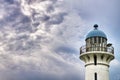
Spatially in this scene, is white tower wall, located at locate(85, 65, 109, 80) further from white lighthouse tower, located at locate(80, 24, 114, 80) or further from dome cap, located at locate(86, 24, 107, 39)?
dome cap, located at locate(86, 24, 107, 39)

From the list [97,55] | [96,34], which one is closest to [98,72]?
[97,55]

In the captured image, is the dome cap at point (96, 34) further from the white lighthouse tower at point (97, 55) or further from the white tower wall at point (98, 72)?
the white tower wall at point (98, 72)

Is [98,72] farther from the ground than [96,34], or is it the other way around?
[96,34]

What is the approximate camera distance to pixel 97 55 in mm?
29438

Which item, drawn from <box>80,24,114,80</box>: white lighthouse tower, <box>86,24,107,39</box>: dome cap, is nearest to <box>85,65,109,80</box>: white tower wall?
<box>80,24,114,80</box>: white lighthouse tower

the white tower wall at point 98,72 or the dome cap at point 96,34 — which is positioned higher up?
the dome cap at point 96,34

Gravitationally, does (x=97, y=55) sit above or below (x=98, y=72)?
above

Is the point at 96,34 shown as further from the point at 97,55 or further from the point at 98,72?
the point at 98,72

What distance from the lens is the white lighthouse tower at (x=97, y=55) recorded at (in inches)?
1152

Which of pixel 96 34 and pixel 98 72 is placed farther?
pixel 96 34

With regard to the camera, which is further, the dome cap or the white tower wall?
the dome cap

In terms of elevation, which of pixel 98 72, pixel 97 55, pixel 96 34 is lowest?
pixel 98 72

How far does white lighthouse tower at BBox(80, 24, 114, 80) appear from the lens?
1152 inches

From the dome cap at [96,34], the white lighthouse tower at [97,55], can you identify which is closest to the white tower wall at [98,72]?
the white lighthouse tower at [97,55]
